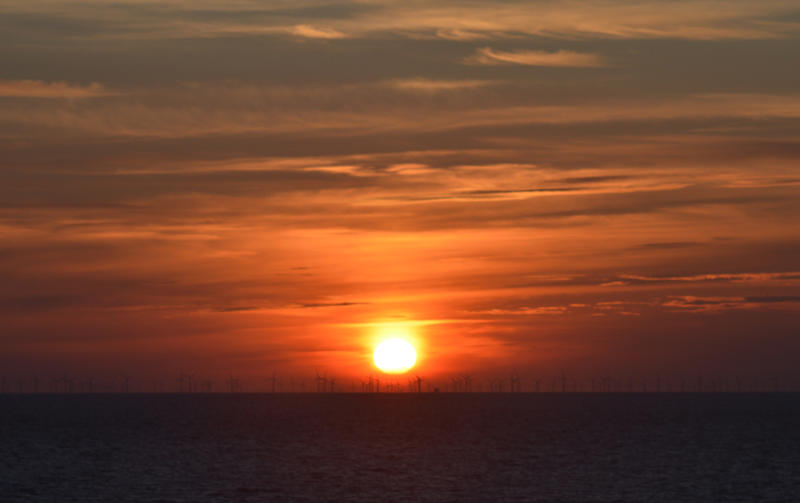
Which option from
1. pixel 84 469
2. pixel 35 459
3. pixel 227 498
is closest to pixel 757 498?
pixel 227 498

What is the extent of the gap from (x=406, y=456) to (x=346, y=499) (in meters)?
66.4

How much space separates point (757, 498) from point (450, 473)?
44.8m

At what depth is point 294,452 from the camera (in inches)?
7633

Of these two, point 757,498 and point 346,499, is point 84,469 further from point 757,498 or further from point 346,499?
point 757,498

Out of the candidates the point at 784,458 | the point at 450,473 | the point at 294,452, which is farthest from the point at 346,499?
the point at 784,458

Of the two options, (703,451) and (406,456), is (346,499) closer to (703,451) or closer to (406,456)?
(406,456)

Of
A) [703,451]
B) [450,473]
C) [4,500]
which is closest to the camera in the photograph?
[4,500]

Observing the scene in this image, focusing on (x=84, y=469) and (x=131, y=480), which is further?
(x=84, y=469)

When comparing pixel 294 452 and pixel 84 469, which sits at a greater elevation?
pixel 294 452

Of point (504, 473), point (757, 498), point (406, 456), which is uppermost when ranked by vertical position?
point (406, 456)

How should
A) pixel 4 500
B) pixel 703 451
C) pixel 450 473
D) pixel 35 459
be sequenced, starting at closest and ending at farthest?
pixel 4 500 < pixel 450 473 < pixel 35 459 < pixel 703 451

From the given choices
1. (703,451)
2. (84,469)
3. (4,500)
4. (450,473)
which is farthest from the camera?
(703,451)

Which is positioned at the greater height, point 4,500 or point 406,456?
point 406,456

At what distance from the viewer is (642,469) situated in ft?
506
